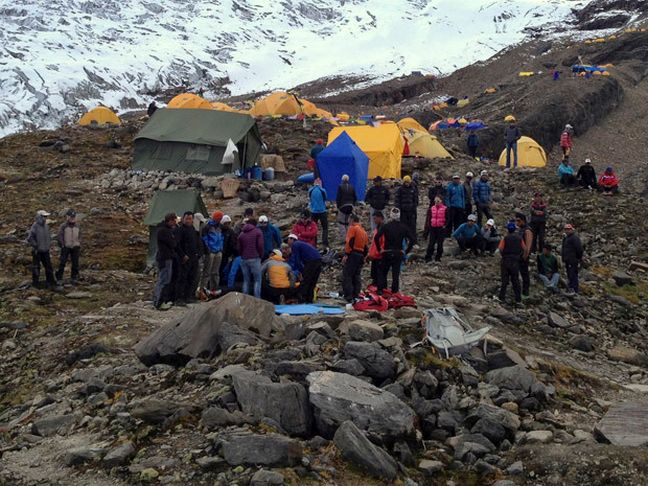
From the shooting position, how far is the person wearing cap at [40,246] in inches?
575

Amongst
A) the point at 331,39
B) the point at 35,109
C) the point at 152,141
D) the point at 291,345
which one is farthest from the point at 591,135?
the point at 331,39

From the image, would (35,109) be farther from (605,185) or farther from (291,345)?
(291,345)

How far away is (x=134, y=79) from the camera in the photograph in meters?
126

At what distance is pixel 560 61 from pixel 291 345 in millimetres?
61130

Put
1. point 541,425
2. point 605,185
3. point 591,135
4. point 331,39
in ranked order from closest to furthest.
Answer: point 541,425 < point 605,185 < point 591,135 < point 331,39

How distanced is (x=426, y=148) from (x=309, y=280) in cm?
1635

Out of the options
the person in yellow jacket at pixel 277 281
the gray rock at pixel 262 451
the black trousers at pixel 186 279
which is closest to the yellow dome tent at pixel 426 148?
the person in yellow jacket at pixel 277 281

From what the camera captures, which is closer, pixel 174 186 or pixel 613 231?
pixel 613 231

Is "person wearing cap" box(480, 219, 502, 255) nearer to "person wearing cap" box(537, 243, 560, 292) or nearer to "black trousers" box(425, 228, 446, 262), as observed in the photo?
"black trousers" box(425, 228, 446, 262)

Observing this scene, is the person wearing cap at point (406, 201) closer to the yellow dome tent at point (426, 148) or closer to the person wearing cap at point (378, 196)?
the person wearing cap at point (378, 196)

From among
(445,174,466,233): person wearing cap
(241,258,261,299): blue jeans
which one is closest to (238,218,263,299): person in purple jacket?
(241,258,261,299): blue jeans

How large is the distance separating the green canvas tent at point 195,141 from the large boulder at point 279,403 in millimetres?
17277

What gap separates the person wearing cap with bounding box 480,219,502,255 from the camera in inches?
656

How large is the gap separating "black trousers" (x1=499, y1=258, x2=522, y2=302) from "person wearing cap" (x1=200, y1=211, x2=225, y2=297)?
5.37 meters
